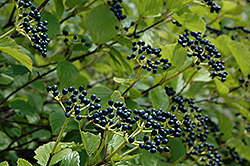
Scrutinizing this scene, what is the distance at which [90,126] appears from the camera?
1.89 meters

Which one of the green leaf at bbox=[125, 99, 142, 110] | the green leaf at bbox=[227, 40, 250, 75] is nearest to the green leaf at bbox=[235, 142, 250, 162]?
the green leaf at bbox=[227, 40, 250, 75]

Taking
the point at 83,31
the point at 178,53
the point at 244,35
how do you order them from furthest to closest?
the point at 83,31 → the point at 244,35 → the point at 178,53

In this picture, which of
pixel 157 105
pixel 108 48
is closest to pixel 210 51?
pixel 157 105

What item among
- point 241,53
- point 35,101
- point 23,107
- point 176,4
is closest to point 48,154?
point 23,107

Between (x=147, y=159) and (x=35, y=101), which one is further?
(x=35, y=101)

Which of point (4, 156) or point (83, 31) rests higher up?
point (83, 31)

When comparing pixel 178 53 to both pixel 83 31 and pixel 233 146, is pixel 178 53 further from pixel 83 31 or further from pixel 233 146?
pixel 83 31

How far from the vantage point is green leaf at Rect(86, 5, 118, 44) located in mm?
2061

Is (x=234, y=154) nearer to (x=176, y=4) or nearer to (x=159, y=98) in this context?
(x=159, y=98)

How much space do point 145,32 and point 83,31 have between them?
1568mm

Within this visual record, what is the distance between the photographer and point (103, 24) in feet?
6.80

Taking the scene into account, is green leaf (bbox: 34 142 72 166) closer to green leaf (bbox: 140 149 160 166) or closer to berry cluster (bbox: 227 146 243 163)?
green leaf (bbox: 140 149 160 166)

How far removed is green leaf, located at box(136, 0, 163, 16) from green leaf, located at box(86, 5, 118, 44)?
9.4 inches

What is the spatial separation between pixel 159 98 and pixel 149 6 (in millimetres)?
748
